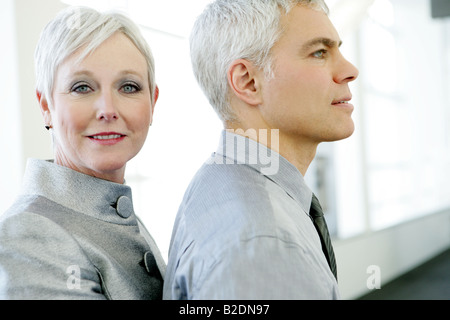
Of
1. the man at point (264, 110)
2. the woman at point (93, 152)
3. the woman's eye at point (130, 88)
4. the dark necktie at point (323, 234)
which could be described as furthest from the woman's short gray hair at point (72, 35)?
the dark necktie at point (323, 234)

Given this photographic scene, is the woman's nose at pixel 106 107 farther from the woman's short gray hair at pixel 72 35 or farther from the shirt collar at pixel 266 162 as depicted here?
the shirt collar at pixel 266 162

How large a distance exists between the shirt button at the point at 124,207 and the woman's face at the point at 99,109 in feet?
0.22

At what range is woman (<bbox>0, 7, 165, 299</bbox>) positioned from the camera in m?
0.97

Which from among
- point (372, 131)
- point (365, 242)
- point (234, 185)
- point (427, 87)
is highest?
point (427, 87)

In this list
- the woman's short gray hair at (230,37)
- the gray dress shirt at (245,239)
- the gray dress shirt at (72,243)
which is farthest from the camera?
Result: the woman's short gray hair at (230,37)

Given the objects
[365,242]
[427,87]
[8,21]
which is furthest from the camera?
[427,87]

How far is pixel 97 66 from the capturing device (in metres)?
1.09

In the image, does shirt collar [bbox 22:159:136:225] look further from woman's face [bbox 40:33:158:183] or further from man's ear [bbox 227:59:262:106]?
man's ear [bbox 227:59:262:106]

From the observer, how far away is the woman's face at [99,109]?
1096mm

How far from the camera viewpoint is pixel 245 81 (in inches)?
45.9

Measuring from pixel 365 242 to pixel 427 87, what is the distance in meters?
3.40

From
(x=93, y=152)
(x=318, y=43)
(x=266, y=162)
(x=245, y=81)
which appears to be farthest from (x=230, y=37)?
(x=93, y=152)

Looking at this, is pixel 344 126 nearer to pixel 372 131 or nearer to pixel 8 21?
pixel 8 21
